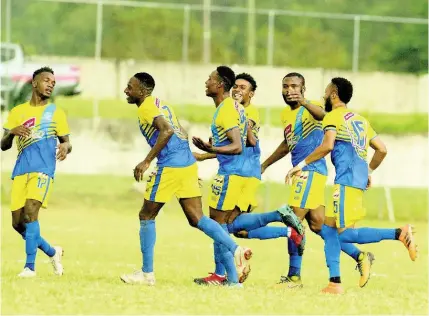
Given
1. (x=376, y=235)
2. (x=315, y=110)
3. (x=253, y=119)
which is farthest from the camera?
(x=253, y=119)

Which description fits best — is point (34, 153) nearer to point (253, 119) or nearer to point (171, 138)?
point (171, 138)

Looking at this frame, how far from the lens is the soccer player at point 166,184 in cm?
1484

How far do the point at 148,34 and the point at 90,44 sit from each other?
2850mm

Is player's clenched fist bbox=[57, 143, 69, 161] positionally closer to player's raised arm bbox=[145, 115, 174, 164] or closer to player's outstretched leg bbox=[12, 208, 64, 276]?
player's outstretched leg bbox=[12, 208, 64, 276]

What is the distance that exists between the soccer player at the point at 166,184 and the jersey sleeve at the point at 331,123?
1.55 meters

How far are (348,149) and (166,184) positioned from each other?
197cm

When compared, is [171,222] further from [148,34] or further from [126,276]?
[148,34]

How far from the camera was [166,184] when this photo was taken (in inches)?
589

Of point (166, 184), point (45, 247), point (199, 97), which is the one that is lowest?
point (45, 247)

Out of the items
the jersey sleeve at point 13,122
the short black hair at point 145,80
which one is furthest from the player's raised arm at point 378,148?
the jersey sleeve at point 13,122

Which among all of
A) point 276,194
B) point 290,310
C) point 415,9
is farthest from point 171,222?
point 415,9

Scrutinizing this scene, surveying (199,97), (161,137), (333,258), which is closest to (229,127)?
(161,137)

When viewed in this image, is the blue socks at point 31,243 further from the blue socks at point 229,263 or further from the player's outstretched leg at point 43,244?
the blue socks at point 229,263

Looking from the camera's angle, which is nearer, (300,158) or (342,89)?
(342,89)
